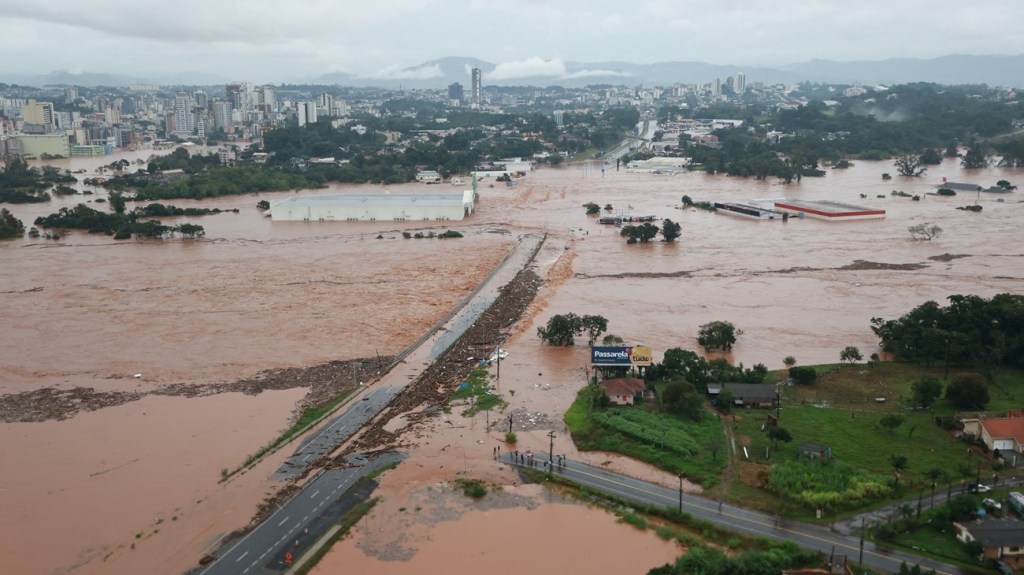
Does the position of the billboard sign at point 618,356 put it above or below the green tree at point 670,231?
below

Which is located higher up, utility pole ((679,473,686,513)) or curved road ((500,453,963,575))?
utility pole ((679,473,686,513))

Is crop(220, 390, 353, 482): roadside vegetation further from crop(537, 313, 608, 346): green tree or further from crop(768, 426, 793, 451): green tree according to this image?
crop(768, 426, 793, 451): green tree

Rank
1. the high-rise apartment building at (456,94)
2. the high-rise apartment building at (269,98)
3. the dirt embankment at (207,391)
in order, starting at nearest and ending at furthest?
the dirt embankment at (207,391) < the high-rise apartment building at (269,98) < the high-rise apartment building at (456,94)

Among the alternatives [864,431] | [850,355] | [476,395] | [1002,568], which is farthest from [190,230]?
[1002,568]

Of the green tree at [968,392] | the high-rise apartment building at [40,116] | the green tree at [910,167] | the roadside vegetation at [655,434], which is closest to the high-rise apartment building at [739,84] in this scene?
the green tree at [910,167]

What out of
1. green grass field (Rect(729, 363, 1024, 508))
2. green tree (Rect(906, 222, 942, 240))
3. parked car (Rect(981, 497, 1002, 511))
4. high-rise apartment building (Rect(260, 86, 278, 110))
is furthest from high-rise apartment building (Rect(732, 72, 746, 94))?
parked car (Rect(981, 497, 1002, 511))

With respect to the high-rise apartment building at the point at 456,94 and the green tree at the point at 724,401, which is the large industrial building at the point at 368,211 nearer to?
the green tree at the point at 724,401

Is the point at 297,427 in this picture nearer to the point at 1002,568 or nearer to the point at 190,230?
the point at 1002,568
